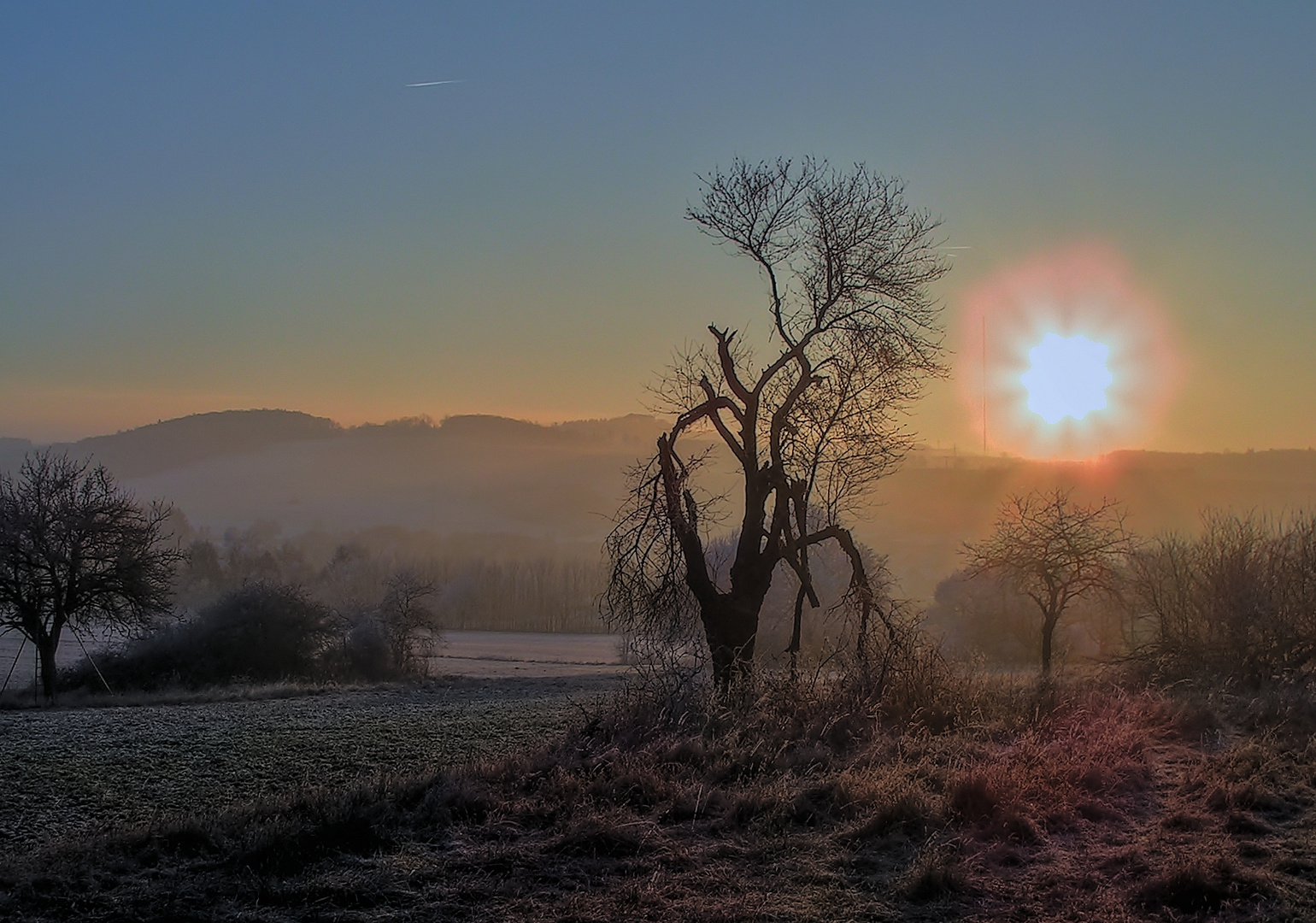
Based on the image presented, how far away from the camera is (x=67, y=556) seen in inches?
1058

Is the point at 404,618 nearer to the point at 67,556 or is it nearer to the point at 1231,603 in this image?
the point at 67,556

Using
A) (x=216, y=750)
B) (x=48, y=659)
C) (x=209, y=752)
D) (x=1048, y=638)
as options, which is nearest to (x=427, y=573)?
(x=48, y=659)

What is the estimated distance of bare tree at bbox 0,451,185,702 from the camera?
2622 cm

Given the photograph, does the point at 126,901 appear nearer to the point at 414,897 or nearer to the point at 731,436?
the point at 414,897

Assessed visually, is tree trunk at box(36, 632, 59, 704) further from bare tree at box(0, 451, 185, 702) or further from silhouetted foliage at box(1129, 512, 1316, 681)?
silhouetted foliage at box(1129, 512, 1316, 681)

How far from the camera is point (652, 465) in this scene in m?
13.1

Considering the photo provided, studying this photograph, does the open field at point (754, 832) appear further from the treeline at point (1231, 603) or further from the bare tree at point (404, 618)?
the bare tree at point (404, 618)

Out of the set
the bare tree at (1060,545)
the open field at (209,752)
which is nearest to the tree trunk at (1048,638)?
the bare tree at (1060,545)

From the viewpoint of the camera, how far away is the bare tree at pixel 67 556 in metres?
26.2

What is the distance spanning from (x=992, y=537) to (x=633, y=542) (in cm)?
2459

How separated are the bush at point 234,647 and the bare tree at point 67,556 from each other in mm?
3553

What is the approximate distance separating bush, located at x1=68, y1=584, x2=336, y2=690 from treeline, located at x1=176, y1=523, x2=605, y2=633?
1.72 meters

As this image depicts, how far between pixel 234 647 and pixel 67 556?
7487 millimetres

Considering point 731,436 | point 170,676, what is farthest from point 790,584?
point 731,436
